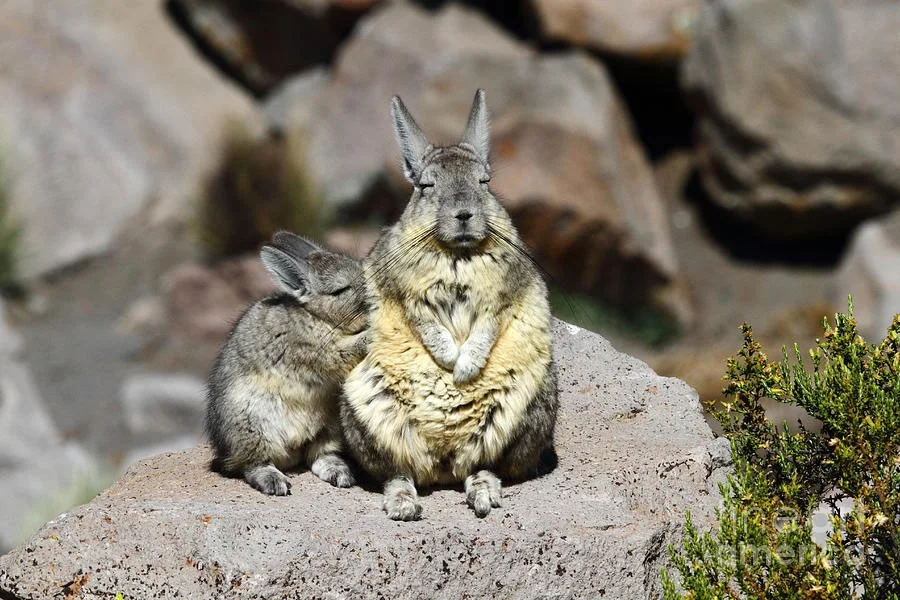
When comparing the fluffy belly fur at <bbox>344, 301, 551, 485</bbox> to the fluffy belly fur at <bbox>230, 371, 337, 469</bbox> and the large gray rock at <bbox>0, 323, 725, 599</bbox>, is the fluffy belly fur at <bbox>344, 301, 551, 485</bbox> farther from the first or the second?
the fluffy belly fur at <bbox>230, 371, 337, 469</bbox>

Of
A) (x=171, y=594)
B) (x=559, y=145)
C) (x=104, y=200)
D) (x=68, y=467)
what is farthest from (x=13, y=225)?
(x=171, y=594)

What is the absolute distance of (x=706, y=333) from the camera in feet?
58.2

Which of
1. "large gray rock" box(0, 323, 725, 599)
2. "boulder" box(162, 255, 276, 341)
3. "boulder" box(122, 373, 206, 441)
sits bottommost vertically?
"large gray rock" box(0, 323, 725, 599)

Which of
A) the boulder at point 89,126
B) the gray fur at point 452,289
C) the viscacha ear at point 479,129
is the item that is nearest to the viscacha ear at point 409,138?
the gray fur at point 452,289

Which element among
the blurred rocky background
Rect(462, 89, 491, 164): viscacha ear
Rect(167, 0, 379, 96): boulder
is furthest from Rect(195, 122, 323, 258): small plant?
Rect(462, 89, 491, 164): viscacha ear

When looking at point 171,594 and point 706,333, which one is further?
point 706,333

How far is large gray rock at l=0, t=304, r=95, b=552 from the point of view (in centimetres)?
1452

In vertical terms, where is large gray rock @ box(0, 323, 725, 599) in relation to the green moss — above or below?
below

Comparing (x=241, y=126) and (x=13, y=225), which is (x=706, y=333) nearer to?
(x=241, y=126)

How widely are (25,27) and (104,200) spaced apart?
3.49 m

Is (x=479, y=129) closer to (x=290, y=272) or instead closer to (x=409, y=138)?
(x=409, y=138)

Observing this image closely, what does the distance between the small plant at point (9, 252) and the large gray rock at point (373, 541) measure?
12.1 metres

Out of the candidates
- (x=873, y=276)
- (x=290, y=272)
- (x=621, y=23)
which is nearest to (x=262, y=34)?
(x=621, y=23)

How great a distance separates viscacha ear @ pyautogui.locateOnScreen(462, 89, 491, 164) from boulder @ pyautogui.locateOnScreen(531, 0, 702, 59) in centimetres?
1229
